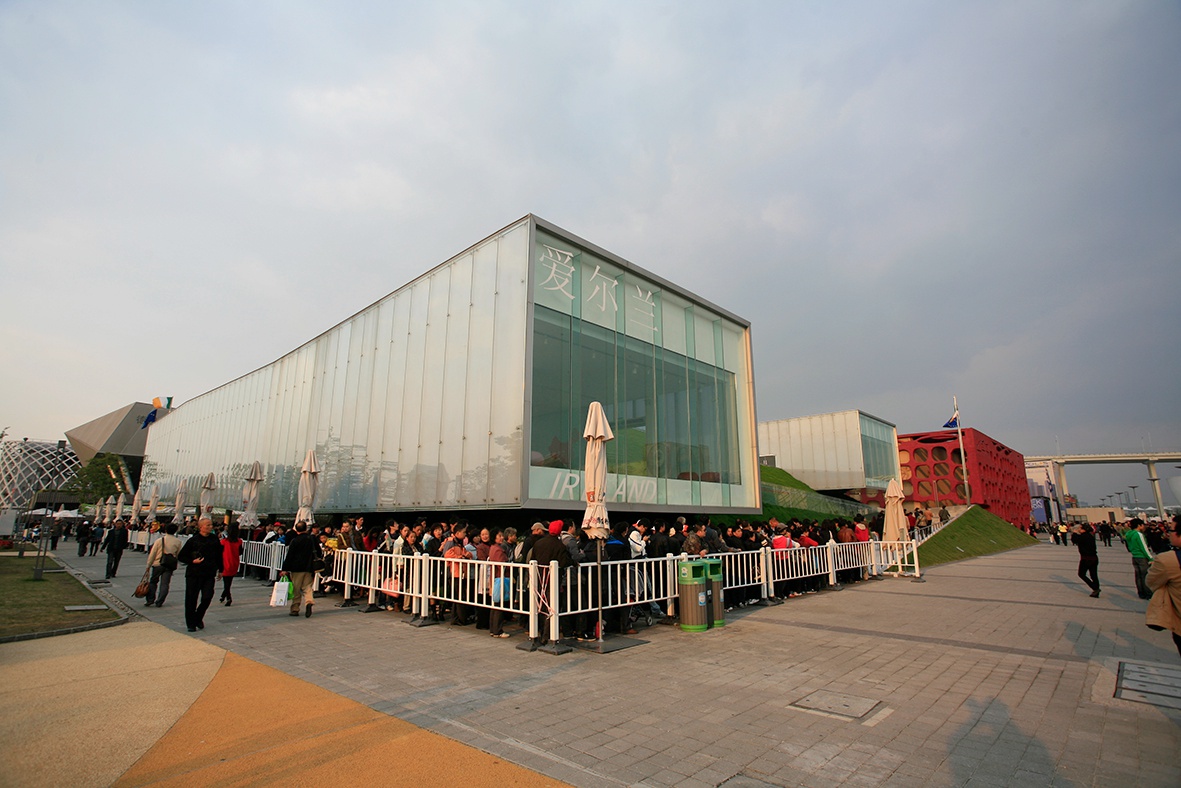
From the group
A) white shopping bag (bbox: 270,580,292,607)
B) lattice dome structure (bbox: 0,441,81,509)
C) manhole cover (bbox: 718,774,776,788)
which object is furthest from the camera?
lattice dome structure (bbox: 0,441,81,509)

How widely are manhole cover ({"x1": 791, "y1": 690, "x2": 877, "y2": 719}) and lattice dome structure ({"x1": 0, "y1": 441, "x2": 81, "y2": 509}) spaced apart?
127 m

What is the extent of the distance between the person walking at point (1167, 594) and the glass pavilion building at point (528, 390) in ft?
38.3

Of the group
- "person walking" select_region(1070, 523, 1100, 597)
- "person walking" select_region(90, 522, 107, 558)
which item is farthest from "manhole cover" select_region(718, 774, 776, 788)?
"person walking" select_region(90, 522, 107, 558)

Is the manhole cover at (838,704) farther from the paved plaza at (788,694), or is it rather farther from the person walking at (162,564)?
the person walking at (162,564)

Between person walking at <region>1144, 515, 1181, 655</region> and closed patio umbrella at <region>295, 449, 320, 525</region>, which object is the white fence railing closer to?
closed patio umbrella at <region>295, 449, 320, 525</region>

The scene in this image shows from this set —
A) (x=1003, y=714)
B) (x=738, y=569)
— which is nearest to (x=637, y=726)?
(x=1003, y=714)

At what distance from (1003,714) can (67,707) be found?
9068 mm

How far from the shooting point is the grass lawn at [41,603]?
9.28 meters

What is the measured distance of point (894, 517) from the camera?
19188 millimetres

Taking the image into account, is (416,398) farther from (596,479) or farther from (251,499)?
(596,479)

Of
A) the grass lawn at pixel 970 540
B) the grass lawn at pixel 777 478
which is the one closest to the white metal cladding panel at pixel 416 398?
the grass lawn at pixel 970 540

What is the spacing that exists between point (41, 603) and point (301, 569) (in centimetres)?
603

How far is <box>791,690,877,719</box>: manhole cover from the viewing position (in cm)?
538

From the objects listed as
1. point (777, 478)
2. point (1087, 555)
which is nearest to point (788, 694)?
point (1087, 555)
